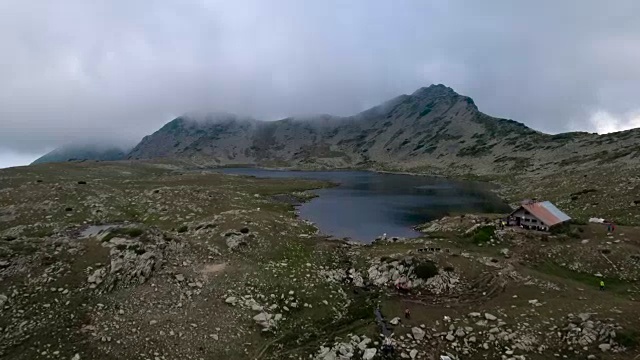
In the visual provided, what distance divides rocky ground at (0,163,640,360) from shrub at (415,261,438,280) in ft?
0.55

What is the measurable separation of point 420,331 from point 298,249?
23750 millimetres

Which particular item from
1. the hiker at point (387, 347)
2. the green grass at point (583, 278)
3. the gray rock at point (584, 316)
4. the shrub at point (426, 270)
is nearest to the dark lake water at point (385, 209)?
the shrub at point (426, 270)

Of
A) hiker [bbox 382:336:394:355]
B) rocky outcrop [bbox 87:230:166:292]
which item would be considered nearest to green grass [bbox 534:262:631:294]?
hiker [bbox 382:336:394:355]

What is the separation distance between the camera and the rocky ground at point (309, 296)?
29.5 m

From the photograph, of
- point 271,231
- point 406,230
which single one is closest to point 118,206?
point 271,231

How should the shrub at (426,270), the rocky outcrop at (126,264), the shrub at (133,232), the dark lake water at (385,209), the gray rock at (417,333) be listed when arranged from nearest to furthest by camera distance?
the gray rock at (417,333)
the rocky outcrop at (126,264)
the shrub at (133,232)
the shrub at (426,270)
the dark lake water at (385,209)

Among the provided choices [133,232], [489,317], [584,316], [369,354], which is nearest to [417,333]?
[369,354]

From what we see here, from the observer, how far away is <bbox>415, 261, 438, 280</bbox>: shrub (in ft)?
140

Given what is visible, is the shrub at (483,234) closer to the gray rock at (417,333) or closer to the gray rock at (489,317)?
the gray rock at (489,317)

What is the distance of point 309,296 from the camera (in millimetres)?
38812

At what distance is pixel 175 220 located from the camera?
72.2m

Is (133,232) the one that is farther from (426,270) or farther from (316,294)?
(426,270)

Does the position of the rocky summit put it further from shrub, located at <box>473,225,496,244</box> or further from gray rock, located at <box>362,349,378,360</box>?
shrub, located at <box>473,225,496,244</box>

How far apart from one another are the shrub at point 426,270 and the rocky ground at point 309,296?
168 millimetres
